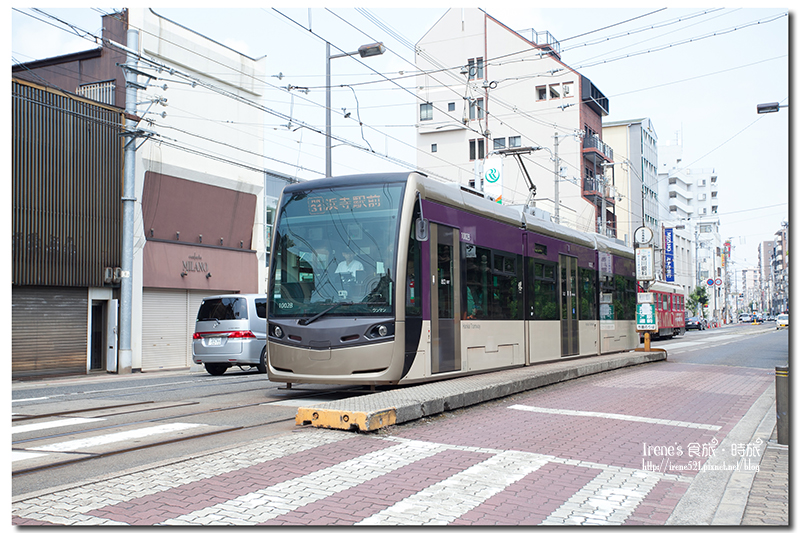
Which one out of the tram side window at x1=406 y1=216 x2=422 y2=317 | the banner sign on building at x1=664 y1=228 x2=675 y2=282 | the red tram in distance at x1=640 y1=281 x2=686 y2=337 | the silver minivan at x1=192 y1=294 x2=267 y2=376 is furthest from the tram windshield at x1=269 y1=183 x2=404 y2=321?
the banner sign on building at x1=664 y1=228 x2=675 y2=282

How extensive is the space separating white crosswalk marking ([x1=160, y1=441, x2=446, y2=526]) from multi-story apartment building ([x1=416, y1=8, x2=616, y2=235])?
46.9m

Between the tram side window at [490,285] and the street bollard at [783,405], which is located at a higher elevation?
the tram side window at [490,285]

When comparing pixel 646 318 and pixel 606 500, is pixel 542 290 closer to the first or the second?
pixel 646 318

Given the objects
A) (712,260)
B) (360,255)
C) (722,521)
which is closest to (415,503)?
(722,521)

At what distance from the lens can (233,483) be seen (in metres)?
5.61

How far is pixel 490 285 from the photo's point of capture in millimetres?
13141

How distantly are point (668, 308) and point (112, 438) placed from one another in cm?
3974

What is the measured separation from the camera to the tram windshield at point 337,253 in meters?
10.1

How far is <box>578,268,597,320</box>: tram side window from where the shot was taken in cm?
1848

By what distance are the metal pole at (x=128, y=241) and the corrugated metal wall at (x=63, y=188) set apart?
1.93 feet

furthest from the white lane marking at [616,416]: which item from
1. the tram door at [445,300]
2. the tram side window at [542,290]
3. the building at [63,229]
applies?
the building at [63,229]

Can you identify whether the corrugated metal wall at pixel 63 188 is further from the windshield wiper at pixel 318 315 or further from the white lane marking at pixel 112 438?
the white lane marking at pixel 112 438

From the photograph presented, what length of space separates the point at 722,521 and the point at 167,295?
23542 millimetres

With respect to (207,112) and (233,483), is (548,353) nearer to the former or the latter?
(233,483)
